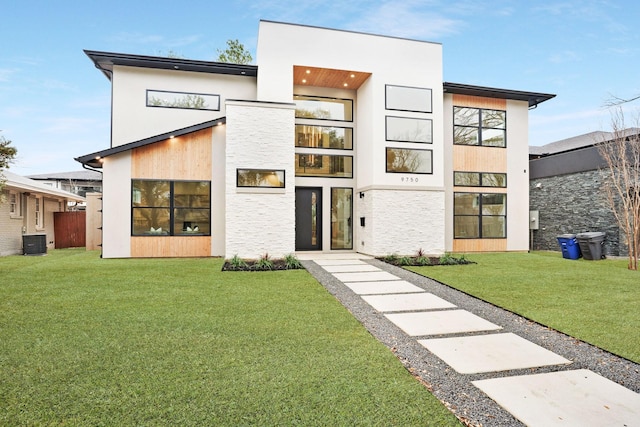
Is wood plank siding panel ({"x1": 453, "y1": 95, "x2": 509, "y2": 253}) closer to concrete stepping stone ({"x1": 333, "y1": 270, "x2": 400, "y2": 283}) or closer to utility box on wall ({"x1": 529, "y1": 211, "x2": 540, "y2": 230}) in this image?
utility box on wall ({"x1": 529, "y1": 211, "x2": 540, "y2": 230})

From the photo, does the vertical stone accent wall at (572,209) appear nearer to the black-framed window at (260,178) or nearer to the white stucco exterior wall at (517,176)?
the white stucco exterior wall at (517,176)

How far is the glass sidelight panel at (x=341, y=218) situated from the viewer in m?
11.5

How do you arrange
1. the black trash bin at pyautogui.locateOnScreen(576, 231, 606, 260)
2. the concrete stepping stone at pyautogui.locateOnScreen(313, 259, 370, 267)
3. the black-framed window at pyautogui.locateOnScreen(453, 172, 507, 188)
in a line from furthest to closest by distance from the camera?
the black-framed window at pyautogui.locateOnScreen(453, 172, 507, 188) < the black trash bin at pyautogui.locateOnScreen(576, 231, 606, 260) < the concrete stepping stone at pyautogui.locateOnScreen(313, 259, 370, 267)

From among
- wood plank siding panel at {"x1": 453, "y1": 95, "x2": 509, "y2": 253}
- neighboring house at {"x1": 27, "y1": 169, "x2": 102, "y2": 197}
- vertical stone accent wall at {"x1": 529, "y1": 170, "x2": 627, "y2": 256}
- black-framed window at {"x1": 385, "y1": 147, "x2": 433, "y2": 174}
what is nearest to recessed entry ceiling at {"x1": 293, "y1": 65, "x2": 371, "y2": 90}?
black-framed window at {"x1": 385, "y1": 147, "x2": 433, "y2": 174}

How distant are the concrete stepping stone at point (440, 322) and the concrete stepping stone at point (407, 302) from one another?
25cm

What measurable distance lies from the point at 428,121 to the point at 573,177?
245 inches

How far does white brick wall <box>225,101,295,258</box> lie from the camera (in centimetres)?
937

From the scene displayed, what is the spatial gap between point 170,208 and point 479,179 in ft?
34.1

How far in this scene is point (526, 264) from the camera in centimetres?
881

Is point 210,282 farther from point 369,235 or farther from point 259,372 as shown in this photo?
point 369,235

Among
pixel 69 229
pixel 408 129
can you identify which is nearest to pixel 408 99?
pixel 408 129

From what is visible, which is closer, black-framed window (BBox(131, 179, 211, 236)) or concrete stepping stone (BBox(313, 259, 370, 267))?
concrete stepping stone (BBox(313, 259, 370, 267))

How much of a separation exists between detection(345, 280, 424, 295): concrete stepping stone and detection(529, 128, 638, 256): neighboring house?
844cm

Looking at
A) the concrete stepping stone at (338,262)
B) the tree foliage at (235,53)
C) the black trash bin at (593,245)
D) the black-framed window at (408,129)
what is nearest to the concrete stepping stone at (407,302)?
the concrete stepping stone at (338,262)
